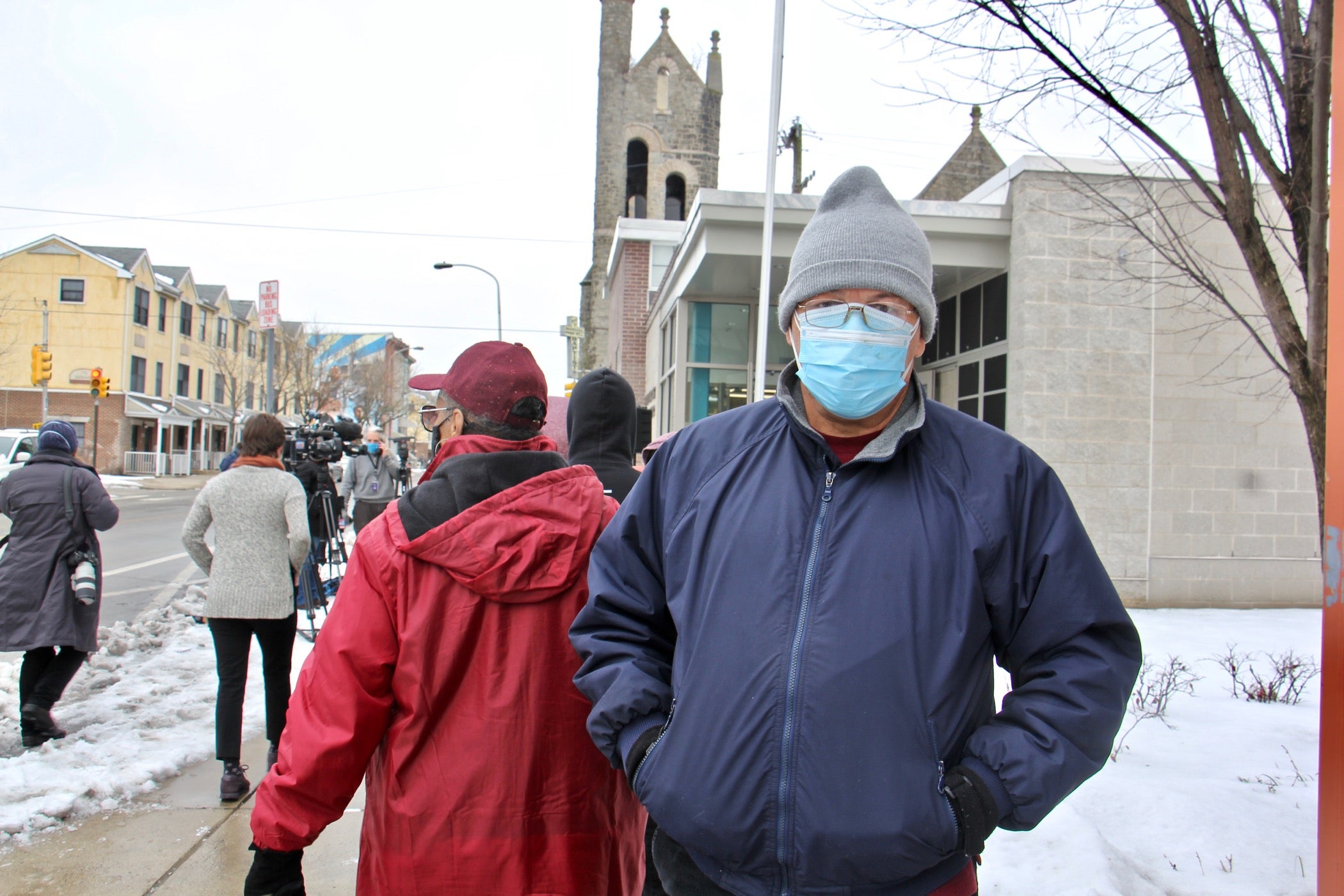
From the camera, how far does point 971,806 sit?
1494mm

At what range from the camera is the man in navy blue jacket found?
4.91ft

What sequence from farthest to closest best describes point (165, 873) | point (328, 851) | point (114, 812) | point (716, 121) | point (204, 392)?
point (204, 392) → point (716, 121) → point (114, 812) → point (328, 851) → point (165, 873)

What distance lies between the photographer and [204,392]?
166 ft

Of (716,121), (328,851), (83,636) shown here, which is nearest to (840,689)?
(328,851)

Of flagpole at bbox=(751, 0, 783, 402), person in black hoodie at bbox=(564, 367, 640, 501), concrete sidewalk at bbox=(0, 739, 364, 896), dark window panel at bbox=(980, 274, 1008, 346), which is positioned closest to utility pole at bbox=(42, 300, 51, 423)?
flagpole at bbox=(751, 0, 783, 402)

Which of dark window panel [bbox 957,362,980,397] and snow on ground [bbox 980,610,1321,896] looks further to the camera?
dark window panel [bbox 957,362,980,397]

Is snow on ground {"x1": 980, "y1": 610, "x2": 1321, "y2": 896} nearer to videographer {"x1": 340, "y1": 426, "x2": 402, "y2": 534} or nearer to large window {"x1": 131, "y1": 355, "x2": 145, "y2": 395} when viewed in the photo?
videographer {"x1": 340, "y1": 426, "x2": 402, "y2": 534}

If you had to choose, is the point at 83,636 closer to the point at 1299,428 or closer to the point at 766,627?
the point at 766,627

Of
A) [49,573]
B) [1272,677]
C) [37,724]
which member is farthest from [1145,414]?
[37,724]

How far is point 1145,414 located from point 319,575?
28.5 feet

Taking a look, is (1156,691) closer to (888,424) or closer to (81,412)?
(888,424)

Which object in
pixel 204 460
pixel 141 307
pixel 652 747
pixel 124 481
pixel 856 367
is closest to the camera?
pixel 652 747

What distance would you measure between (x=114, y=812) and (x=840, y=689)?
3925 millimetres

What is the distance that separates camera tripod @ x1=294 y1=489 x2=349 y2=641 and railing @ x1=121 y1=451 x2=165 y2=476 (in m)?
35.9
